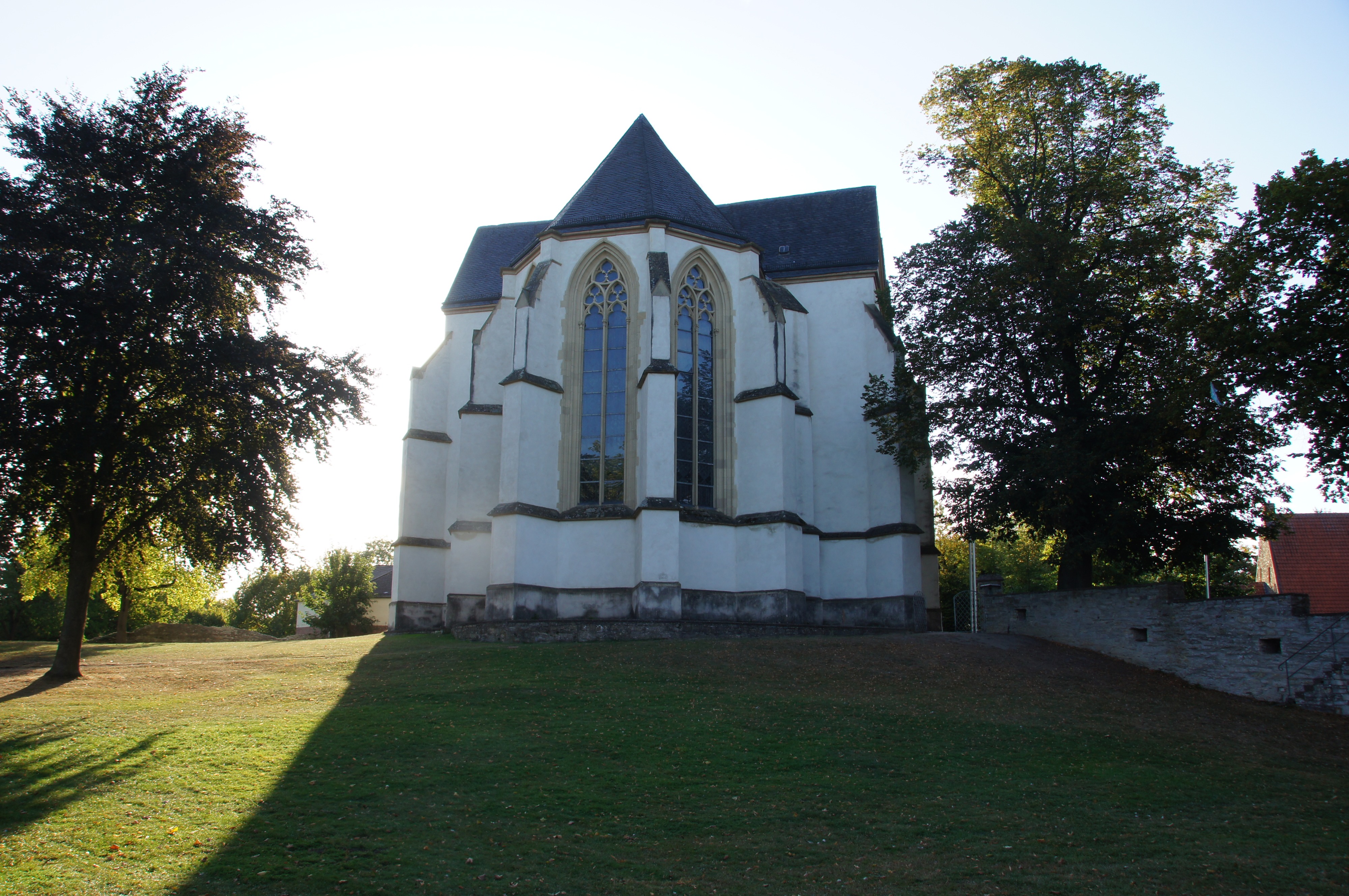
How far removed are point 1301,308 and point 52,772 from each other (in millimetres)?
19929

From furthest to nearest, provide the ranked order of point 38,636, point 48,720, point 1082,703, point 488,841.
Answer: point 38,636 → point 1082,703 → point 48,720 → point 488,841

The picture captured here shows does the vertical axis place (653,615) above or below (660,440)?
below

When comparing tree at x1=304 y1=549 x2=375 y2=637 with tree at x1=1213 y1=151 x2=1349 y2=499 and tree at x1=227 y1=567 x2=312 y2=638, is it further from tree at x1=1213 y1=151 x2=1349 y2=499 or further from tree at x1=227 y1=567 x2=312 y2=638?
tree at x1=1213 y1=151 x2=1349 y2=499

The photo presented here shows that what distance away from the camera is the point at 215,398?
18047 mm

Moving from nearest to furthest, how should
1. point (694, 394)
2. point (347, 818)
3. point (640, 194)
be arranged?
point (347, 818)
point (694, 394)
point (640, 194)

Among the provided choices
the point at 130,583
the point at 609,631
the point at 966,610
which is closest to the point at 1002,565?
the point at 966,610

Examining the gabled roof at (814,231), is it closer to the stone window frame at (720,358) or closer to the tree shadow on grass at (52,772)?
the stone window frame at (720,358)

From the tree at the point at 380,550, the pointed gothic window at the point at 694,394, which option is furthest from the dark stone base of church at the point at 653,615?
the tree at the point at 380,550

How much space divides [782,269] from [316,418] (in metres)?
14.5

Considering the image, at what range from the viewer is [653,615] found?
21.3 m

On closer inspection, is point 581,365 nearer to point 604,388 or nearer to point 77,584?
point 604,388

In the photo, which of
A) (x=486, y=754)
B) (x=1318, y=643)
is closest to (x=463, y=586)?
(x=486, y=754)

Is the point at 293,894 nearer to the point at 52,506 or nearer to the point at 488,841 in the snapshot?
the point at 488,841

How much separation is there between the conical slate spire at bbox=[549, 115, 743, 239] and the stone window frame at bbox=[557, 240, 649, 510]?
1.09 meters
